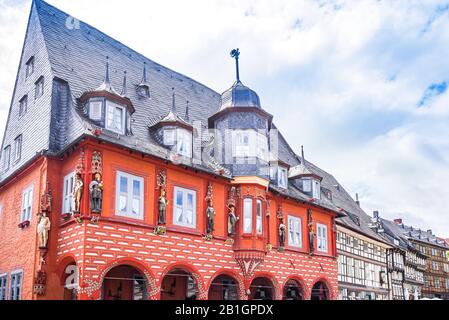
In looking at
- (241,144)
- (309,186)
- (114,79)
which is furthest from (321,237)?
(114,79)

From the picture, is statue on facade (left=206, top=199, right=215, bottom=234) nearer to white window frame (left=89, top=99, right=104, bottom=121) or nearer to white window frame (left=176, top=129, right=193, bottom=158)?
white window frame (left=176, top=129, right=193, bottom=158)

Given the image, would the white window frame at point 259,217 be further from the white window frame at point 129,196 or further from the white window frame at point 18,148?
the white window frame at point 18,148

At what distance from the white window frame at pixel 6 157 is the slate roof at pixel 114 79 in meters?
5.58

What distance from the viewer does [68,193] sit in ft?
73.5

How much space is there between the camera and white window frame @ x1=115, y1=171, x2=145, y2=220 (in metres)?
22.2

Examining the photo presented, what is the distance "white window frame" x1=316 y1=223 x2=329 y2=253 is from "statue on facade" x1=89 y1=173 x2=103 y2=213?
1714 cm

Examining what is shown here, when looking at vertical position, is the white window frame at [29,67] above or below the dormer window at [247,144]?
above

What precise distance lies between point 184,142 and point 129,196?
4837 mm

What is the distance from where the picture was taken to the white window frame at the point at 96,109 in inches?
931

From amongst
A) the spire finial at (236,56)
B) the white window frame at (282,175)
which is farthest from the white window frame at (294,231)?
the spire finial at (236,56)
